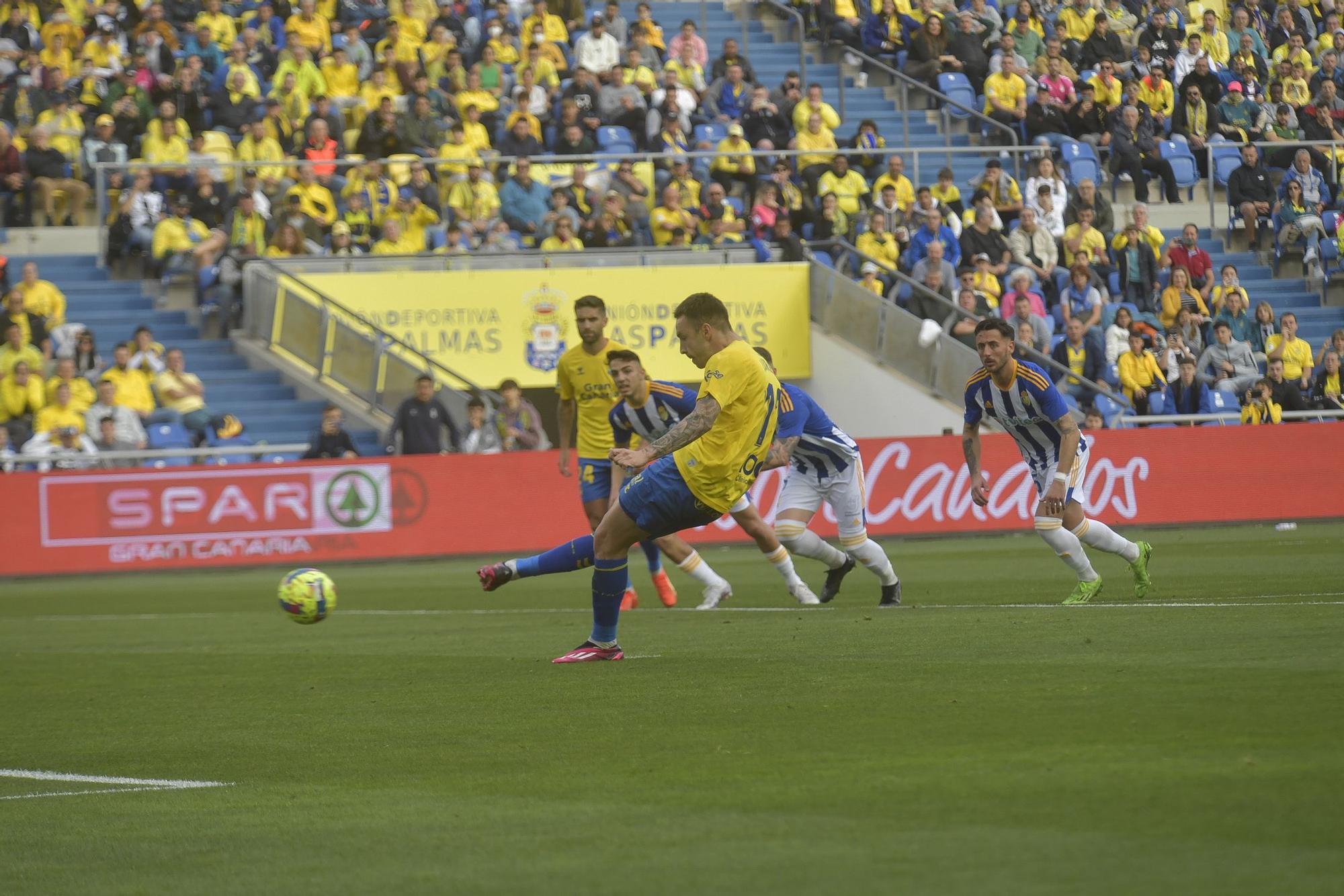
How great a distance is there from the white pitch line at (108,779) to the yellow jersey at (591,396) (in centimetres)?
810

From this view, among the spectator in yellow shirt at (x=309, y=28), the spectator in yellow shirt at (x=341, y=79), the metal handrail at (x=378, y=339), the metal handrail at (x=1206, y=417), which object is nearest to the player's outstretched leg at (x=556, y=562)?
the metal handrail at (x=378, y=339)

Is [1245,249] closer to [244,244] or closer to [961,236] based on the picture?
[961,236]

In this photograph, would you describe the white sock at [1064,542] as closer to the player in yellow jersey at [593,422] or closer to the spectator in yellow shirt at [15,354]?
the player in yellow jersey at [593,422]

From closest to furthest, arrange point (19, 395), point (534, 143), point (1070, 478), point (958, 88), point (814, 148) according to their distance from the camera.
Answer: point (1070, 478) < point (19, 395) < point (534, 143) < point (814, 148) < point (958, 88)

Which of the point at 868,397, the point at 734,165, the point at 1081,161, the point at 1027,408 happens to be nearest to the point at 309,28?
the point at 734,165

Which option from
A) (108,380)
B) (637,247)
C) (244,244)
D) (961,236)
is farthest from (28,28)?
(961,236)

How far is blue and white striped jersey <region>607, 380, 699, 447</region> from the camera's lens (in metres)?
14.3

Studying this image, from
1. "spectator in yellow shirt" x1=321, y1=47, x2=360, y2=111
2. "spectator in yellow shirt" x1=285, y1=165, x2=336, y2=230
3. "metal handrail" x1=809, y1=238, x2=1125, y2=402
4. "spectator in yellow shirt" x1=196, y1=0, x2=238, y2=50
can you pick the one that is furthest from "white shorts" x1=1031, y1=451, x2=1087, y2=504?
"spectator in yellow shirt" x1=196, y1=0, x2=238, y2=50

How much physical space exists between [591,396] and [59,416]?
37.4ft

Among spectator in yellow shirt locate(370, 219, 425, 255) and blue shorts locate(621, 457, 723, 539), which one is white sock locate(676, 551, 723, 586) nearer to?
blue shorts locate(621, 457, 723, 539)

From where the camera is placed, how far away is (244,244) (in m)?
27.4

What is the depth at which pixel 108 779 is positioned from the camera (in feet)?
24.3

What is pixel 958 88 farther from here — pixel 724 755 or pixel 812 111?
pixel 724 755

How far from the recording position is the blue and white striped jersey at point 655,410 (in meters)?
14.3
